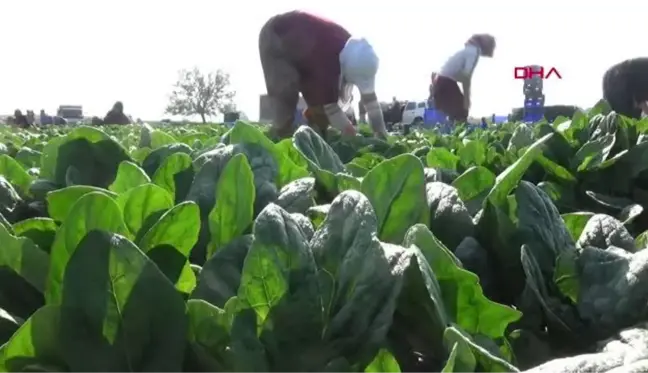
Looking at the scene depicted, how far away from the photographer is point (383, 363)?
2.26ft

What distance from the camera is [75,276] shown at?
0.67m

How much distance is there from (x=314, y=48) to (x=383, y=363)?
597cm

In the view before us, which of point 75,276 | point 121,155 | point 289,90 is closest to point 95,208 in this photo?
point 75,276

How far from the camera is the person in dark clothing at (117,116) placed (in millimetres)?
19062

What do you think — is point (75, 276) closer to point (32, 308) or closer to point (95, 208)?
point (95, 208)

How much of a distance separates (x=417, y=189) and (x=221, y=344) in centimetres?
35

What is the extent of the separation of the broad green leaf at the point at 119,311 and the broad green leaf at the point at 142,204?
231mm

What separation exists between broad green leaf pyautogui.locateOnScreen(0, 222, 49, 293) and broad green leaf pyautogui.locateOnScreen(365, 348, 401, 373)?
15.4 inches

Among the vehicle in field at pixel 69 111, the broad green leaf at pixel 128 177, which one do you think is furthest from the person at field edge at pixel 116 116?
the vehicle in field at pixel 69 111

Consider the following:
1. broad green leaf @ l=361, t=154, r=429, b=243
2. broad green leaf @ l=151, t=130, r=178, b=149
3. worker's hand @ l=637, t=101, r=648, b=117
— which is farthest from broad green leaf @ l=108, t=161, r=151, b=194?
worker's hand @ l=637, t=101, r=648, b=117

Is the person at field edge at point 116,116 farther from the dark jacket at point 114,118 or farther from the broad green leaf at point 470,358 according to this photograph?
the broad green leaf at point 470,358

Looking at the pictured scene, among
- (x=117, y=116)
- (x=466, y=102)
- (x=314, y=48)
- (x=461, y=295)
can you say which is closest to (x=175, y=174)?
(x=461, y=295)

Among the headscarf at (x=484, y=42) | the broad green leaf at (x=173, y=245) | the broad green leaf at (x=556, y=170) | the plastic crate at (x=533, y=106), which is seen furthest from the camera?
the plastic crate at (x=533, y=106)

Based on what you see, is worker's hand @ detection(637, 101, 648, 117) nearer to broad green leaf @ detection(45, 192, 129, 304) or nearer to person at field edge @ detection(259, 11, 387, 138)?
person at field edge @ detection(259, 11, 387, 138)
